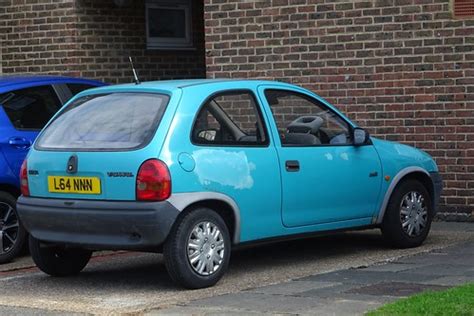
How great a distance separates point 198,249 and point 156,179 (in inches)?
25.8

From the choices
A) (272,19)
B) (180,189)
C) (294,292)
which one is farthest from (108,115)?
(272,19)

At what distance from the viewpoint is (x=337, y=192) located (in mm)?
9438

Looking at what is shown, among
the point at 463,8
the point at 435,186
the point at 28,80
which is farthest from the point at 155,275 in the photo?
the point at 463,8

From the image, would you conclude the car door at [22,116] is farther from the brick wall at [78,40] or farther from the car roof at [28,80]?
the brick wall at [78,40]

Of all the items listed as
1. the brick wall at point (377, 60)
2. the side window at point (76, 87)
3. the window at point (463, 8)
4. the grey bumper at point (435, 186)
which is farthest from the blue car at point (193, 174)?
the window at point (463, 8)

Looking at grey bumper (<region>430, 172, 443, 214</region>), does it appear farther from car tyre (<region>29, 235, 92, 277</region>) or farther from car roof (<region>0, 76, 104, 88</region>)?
car roof (<region>0, 76, 104, 88</region>)

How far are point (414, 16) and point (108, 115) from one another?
477 centimetres

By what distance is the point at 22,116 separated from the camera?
1048 cm

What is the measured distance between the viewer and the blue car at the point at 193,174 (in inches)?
321

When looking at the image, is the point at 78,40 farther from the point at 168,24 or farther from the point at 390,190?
the point at 390,190

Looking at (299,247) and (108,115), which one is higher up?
(108,115)

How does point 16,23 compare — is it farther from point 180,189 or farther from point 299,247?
point 180,189

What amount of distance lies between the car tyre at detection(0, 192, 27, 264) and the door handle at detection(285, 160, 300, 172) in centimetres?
271

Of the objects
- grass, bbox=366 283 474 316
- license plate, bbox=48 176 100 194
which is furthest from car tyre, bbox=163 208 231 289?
grass, bbox=366 283 474 316
